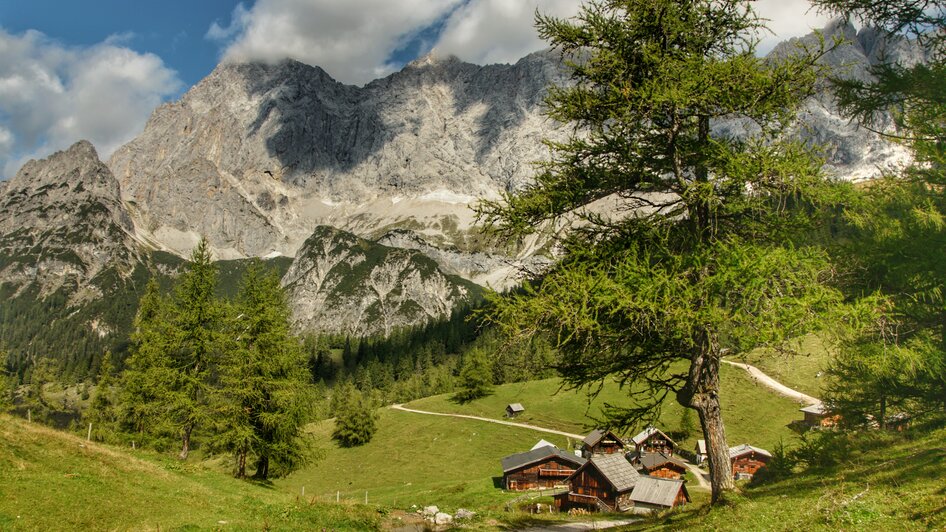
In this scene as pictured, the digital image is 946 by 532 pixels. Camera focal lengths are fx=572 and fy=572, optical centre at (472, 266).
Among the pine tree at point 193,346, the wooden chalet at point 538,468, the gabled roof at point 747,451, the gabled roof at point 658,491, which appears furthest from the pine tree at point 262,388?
the gabled roof at point 747,451

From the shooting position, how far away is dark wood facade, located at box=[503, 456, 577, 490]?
65.4 m

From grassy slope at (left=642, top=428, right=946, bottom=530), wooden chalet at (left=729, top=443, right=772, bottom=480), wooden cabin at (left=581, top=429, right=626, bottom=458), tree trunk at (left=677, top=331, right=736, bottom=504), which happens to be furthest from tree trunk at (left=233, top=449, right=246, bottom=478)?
wooden chalet at (left=729, top=443, right=772, bottom=480)

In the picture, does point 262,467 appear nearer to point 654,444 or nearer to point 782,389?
point 654,444

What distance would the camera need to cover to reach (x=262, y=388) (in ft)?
113

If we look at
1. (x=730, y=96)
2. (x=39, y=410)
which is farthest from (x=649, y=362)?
(x=39, y=410)

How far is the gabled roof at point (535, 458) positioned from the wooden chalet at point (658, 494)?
14.4 metres

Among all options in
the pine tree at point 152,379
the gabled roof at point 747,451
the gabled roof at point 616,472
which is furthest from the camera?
the gabled roof at point 747,451

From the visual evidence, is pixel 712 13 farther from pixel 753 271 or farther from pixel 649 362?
pixel 649 362

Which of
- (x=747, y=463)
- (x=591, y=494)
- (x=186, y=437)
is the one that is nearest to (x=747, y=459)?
(x=747, y=463)

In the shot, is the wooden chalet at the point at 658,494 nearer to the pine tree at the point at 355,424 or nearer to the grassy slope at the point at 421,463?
the grassy slope at the point at 421,463

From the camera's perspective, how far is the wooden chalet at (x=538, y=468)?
65500 millimetres

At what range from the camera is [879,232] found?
18.2 m

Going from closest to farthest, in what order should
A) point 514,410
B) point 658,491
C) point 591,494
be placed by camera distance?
point 658,491 < point 591,494 < point 514,410

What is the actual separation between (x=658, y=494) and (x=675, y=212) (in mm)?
45381
